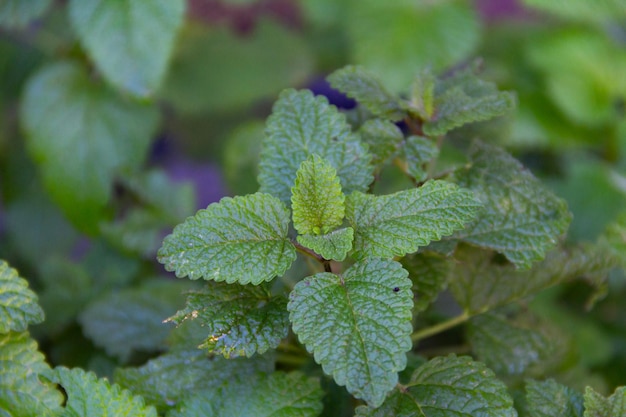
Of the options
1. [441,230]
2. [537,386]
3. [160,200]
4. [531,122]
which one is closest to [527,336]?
[537,386]

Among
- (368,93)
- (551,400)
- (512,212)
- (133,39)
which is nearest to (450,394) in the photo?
(551,400)

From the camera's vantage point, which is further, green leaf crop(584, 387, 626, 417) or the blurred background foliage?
the blurred background foliage

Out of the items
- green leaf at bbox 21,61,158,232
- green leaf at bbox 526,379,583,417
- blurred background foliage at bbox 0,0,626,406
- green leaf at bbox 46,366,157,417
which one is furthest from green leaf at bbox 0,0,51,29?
green leaf at bbox 526,379,583,417

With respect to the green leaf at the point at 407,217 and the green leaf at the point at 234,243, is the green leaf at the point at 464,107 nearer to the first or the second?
the green leaf at the point at 407,217

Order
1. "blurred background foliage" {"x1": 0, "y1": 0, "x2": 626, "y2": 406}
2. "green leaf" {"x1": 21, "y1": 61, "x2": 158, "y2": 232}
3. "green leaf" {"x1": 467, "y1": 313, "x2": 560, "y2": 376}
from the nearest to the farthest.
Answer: "green leaf" {"x1": 467, "y1": 313, "x2": 560, "y2": 376}, "blurred background foliage" {"x1": 0, "y1": 0, "x2": 626, "y2": 406}, "green leaf" {"x1": 21, "y1": 61, "x2": 158, "y2": 232}

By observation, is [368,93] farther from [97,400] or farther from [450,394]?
[97,400]

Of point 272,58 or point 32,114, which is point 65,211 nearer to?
point 32,114

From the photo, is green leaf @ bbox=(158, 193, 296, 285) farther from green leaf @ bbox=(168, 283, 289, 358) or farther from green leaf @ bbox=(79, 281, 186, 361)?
green leaf @ bbox=(79, 281, 186, 361)

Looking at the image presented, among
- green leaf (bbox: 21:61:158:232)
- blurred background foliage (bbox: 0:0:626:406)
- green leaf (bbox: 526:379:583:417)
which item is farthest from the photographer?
green leaf (bbox: 21:61:158:232)
